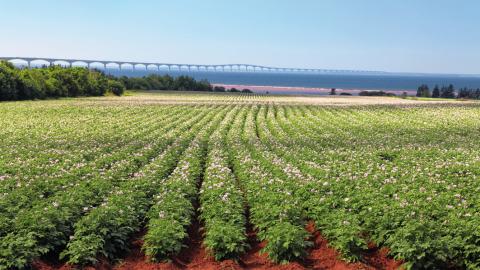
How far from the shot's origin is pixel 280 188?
12.7m

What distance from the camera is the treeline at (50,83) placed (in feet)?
223

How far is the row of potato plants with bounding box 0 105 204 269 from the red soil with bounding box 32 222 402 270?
39 centimetres

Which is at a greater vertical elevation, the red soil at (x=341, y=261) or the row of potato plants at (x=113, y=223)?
the row of potato plants at (x=113, y=223)

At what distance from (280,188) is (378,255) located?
4035 mm

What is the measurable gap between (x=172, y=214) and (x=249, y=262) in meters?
2.12

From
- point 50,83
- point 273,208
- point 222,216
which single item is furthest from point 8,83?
point 273,208

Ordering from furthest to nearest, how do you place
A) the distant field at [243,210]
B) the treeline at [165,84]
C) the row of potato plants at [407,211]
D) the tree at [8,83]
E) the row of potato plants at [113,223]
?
the treeline at [165,84], the tree at [8,83], the distant field at [243,210], the row of potato plants at [113,223], the row of potato plants at [407,211]

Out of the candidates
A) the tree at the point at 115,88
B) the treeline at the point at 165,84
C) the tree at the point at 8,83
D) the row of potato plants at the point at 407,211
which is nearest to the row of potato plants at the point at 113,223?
the row of potato plants at the point at 407,211

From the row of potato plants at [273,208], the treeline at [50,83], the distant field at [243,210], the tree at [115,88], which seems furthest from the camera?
the tree at [115,88]

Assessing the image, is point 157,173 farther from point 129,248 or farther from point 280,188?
point 129,248

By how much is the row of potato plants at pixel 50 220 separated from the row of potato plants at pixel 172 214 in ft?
5.10

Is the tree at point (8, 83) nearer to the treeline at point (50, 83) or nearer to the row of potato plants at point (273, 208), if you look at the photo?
the treeline at point (50, 83)

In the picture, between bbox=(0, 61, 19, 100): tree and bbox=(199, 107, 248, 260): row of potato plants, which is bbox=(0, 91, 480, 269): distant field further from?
bbox=(0, 61, 19, 100): tree

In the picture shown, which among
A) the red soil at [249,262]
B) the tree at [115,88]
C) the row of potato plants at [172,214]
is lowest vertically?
the red soil at [249,262]
